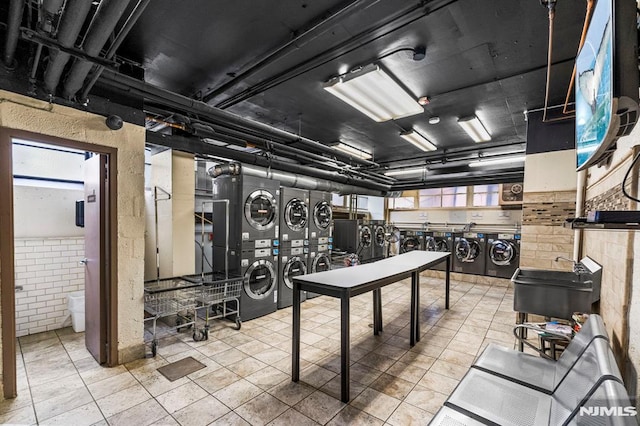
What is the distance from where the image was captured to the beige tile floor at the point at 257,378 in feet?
7.23

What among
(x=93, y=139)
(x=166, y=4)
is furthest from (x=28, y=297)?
(x=166, y=4)

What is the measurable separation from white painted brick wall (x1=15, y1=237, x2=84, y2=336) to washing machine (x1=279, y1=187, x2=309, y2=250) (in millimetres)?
3047

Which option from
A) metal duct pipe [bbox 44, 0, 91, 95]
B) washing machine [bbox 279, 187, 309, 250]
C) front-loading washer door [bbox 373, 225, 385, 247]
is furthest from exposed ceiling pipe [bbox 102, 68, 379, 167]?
front-loading washer door [bbox 373, 225, 385, 247]

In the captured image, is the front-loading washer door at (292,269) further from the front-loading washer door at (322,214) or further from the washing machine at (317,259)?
the front-loading washer door at (322,214)

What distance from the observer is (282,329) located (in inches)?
157

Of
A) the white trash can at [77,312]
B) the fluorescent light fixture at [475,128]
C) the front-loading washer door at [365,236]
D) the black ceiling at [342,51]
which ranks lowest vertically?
the white trash can at [77,312]

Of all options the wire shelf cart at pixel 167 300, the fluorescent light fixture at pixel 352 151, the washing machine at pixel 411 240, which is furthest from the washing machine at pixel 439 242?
the wire shelf cart at pixel 167 300

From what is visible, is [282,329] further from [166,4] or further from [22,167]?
[22,167]

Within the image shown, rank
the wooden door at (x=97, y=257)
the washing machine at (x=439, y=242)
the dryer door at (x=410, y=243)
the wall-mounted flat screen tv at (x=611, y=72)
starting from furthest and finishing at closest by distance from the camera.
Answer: the dryer door at (x=410, y=243)
the washing machine at (x=439, y=242)
the wooden door at (x=97, y=257)
the wall-mounted flat screen tv at (x=611, y=72)

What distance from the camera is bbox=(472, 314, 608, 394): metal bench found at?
5.38 feet

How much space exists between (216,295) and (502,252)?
680 centimetres

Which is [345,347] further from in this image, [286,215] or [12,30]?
[12,30]

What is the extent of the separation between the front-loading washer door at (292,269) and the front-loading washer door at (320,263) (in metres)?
0.34

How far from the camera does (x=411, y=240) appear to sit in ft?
28.4
